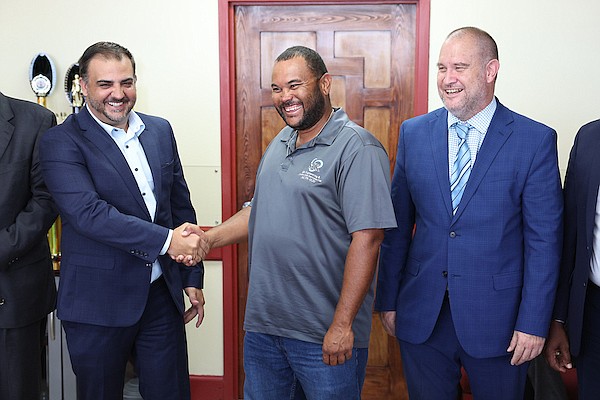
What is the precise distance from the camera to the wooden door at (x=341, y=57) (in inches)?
134

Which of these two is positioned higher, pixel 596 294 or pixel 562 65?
pixel 562 65

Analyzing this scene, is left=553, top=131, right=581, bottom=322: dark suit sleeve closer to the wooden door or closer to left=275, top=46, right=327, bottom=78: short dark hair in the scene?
left=275, top=46, right=327, bottom=78: short dark hair

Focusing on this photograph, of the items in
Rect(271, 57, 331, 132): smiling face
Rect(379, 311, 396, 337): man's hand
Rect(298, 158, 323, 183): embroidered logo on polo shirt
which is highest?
Rect(271, 57, 331, 132): smiling face

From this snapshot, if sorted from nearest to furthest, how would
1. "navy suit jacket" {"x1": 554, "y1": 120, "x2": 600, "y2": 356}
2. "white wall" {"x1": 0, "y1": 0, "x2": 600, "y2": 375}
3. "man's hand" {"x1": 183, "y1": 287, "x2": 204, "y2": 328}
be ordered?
"navy suit jacket" {"x1": 554, "y1": 120, "x2": 600, "y2": 356}, "man's hand" {"x1": 183, "y1": 287, "x2": 204, "y2": 328}, "white wall" {"x1": 0, "y1": 0, "x2": 600, "y2": 375}

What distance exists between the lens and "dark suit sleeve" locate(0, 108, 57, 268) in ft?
7.64

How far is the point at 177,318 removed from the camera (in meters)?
2.44

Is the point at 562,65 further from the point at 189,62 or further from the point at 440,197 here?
the point at 189,62

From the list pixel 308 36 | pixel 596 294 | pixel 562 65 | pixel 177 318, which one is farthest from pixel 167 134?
pixel 562 65

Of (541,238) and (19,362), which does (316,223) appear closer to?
(541,238)

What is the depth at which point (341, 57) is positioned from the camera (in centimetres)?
343

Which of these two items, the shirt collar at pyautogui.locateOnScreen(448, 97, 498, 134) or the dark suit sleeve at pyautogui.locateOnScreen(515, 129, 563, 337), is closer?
the dark suit sleeve at pyautogui.locateOnScreen(515, 129, 563, 337)

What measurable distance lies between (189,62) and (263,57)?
37 cm

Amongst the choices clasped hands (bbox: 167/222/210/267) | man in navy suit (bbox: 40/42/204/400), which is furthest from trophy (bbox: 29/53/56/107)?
clasped hands (bbox: 167/222/210/267)

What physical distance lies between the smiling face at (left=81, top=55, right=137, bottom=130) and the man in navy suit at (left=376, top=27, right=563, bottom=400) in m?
0.96
